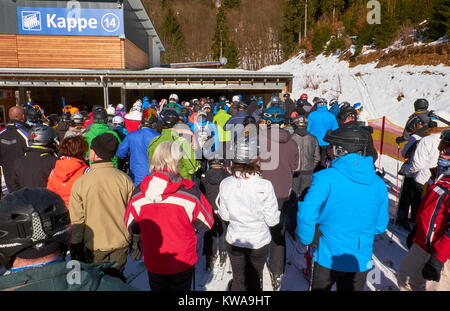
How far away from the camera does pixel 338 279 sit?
2398 millimetres

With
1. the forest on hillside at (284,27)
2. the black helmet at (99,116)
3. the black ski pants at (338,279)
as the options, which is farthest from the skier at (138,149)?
the forest on hillside at (284,27)

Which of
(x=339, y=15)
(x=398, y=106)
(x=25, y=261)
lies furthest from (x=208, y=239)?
(x=339, y=15)

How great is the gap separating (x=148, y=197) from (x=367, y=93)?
2169 cm

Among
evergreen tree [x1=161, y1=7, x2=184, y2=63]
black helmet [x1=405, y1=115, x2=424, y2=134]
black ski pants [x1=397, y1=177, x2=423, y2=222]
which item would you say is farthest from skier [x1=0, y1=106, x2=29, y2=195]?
evergreen tree [x1=161, y1=7, x2=184, y2=63]

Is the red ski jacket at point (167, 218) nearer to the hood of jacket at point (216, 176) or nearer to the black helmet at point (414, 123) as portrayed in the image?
the hood of jacket at point (216, 176)

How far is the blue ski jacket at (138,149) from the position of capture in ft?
14.0

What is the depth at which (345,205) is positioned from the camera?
2.24 meters

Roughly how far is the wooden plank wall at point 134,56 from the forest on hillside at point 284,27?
68.4ft

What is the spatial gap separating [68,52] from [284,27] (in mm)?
44764

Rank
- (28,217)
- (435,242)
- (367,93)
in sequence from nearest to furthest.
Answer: (28,217) → (435,242) → (367,93)

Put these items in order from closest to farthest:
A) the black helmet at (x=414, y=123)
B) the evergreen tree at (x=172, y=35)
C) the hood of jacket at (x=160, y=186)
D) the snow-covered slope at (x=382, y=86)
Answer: the hood of jacket at (x=160, y=186) → the black helmet at (x=414, y=123) → the snow-covered slope at (x=382, y=86) → the evergreen tree at (x=172, y=35)

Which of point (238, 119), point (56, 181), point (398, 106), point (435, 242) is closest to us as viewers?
point (435, 242)

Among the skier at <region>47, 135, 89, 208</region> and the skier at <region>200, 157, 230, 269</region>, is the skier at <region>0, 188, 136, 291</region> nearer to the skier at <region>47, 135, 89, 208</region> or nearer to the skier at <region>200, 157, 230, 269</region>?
the skier at <region>47, 135, 89, 208</region>

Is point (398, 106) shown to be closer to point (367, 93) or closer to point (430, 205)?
point (367, 93)
